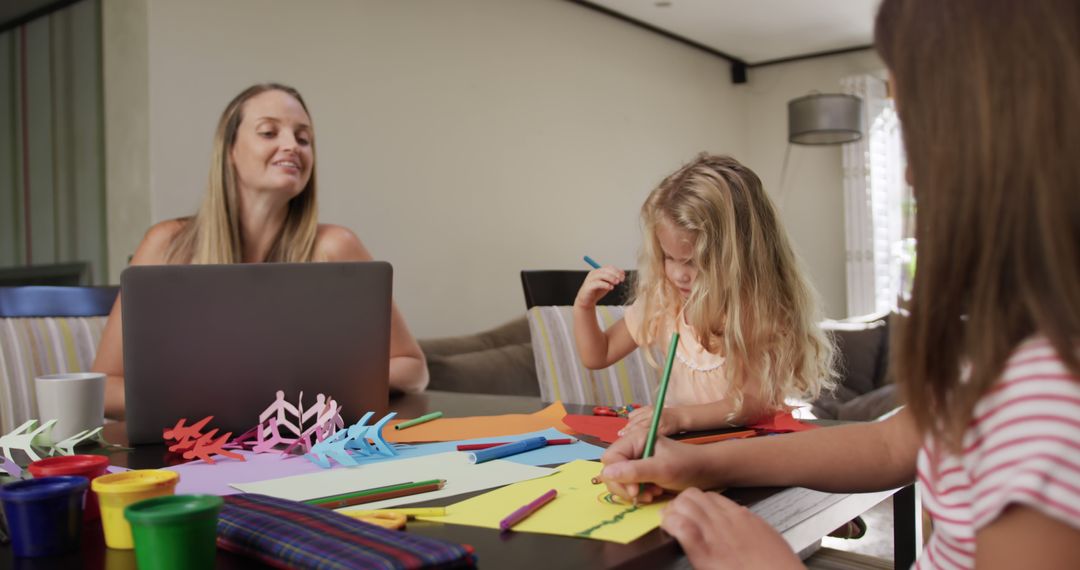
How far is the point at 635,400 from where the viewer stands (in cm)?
198

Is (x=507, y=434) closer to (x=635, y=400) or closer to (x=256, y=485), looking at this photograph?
(x=256, y=485)

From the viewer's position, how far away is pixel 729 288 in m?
1.40

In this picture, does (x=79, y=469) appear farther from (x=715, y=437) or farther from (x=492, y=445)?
(x=715, y=437)

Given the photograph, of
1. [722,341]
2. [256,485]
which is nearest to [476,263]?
[722,341]

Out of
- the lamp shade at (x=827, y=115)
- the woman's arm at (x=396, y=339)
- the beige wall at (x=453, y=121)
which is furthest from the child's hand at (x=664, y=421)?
the lamp shade at (x=827, y=115)

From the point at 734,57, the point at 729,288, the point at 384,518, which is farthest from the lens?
the point at 734,57

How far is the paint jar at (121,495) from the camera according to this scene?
0.62 meters

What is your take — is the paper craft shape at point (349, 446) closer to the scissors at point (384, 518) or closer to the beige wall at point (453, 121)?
the scissors at point (384, 518)

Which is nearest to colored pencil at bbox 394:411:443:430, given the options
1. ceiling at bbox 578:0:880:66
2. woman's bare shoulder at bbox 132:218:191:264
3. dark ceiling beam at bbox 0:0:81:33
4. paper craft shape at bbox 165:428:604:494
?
paper craft shape at bbox 165:428:604:494

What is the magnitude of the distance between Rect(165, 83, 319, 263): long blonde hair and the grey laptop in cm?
77

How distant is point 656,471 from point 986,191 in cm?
36

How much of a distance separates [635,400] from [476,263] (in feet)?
6.80

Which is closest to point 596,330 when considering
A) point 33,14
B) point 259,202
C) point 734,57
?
point 259,202

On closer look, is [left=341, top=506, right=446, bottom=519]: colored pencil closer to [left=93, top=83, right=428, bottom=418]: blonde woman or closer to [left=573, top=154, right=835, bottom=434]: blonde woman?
[left=573, top=154, right=835, bottom=434]: blonde woman
